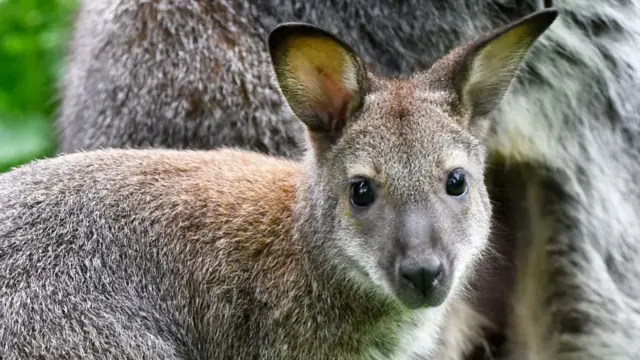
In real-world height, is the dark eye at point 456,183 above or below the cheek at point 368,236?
above

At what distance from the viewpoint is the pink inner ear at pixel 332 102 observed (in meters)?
3.50

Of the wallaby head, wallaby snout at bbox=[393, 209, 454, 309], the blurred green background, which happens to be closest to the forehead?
the wallaby head

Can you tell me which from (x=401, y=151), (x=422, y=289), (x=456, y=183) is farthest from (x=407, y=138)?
(x=422, y=289)

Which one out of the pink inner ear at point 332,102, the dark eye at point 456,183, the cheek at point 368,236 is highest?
the pink inner ear at point 332,102

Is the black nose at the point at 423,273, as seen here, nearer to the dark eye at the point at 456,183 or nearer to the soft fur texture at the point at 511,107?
the dark eye at the point at 456,183

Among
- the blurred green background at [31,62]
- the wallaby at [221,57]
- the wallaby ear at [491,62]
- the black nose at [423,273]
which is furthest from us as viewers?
the blurred green background at [31,62]

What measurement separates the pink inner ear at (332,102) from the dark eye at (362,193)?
0.21m


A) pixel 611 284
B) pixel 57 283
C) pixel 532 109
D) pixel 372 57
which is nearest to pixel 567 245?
pixel 611 284

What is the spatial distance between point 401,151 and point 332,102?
0.90 ft

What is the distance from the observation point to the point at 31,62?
580cm

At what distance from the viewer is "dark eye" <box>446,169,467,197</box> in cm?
339

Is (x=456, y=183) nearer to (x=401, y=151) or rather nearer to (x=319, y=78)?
(x=401, y=151)

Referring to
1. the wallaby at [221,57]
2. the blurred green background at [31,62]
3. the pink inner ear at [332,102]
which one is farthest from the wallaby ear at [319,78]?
the blurred green background at [31,62]

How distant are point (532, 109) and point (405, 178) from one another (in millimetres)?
1628
